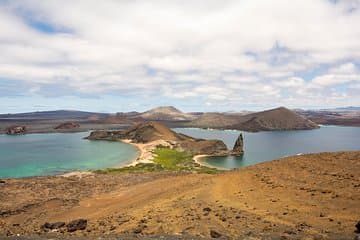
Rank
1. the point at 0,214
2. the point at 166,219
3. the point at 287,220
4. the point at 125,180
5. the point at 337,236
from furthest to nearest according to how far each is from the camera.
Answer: the point at 125,180 → the point at 0,214 → the point at 166,219 → the point at 287,220 → the point at 337,236

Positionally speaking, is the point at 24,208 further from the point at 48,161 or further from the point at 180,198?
the point at 48,161

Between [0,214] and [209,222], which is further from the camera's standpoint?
[0,214]

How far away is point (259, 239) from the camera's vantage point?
15.7 meters

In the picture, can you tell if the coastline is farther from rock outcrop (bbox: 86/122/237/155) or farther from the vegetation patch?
rock outcrop (bbox: 86/122/237/155)

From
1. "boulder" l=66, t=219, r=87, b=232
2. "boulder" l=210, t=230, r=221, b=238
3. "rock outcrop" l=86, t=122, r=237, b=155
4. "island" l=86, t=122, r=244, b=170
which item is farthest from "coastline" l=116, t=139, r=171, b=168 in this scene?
"boulder" l=210, t=230, r=221, b=238

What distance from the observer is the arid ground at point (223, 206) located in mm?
17641

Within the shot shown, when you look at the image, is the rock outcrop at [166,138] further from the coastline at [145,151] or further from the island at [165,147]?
the coastline at [145,151]

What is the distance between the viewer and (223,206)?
23.2m

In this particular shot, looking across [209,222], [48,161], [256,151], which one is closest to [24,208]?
[209,222]

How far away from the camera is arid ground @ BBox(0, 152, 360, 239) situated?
17.6 m

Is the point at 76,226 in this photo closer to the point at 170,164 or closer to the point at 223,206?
the point at 223,206

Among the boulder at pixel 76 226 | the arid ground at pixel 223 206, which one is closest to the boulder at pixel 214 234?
the arid ground at pixel 223 206

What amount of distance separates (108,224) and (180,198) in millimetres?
7220

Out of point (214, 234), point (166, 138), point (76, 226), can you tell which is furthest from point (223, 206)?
point (166, 138)
